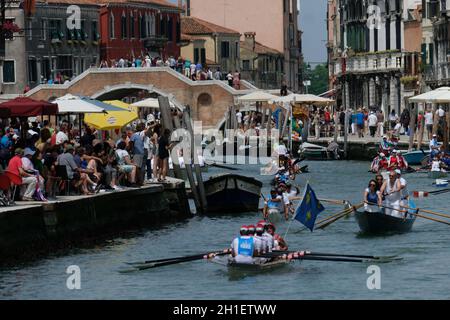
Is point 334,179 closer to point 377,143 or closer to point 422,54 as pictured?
point 377,143

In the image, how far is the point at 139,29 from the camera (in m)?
102

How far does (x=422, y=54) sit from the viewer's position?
81625mm

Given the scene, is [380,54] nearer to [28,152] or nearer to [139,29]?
[139,29]

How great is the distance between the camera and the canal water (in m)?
31.3

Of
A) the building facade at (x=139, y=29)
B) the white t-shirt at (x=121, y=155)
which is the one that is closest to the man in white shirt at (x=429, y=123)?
the building facade at (x=139, y=29)

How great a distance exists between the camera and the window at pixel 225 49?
12200 cm

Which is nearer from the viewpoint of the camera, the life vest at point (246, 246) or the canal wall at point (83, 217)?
the life vest at point (246, 246)

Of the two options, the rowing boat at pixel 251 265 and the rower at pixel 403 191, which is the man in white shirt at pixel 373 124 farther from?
the rowing boat at pixel 251 265

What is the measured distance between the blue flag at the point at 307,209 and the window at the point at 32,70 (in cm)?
5358

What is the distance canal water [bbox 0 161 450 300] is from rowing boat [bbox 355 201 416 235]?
255 mm

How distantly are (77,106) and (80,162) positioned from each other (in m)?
6.58

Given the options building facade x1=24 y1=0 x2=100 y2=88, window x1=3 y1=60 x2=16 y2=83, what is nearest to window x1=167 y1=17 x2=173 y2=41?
building facade x1=24 y1=0 x2=100 y2=88

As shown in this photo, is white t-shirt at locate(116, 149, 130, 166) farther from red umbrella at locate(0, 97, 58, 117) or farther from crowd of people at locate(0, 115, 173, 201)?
red umbrella at locate(0, 97, 58, 117)

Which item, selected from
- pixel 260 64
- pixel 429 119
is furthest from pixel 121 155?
pixel 260 64
